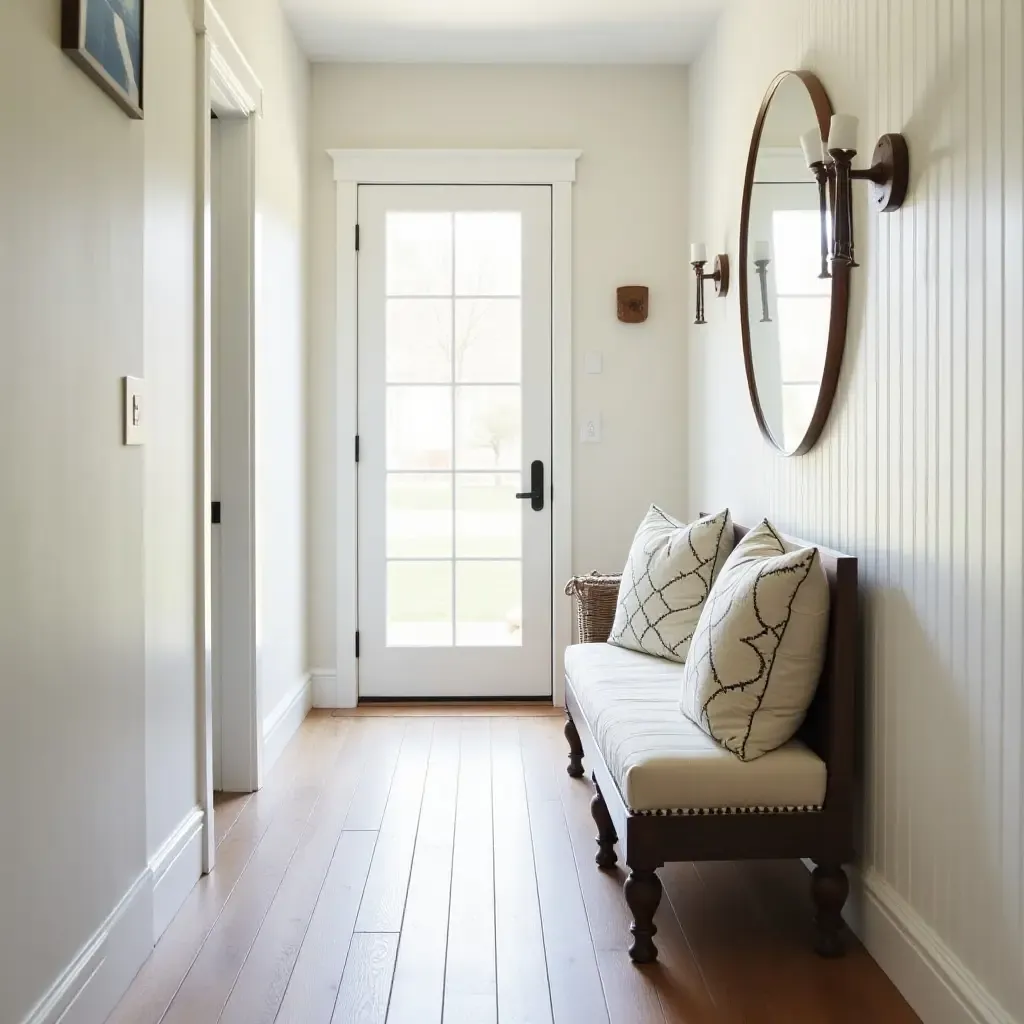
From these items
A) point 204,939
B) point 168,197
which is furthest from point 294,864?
point 168,197

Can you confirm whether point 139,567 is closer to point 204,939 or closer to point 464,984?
point 204,939

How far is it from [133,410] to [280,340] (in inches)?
62.6

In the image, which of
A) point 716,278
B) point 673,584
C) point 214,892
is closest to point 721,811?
point 673,584

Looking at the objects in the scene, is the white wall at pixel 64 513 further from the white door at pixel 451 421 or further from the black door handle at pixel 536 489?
the black door handle at pixel 536 489

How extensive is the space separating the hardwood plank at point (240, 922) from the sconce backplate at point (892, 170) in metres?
2.02

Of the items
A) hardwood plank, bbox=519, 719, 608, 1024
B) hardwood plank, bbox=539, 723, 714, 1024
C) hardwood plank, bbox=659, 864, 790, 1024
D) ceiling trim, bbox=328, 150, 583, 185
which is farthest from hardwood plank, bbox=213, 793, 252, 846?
ceiling trim, bbox=328, 150, 583, 185

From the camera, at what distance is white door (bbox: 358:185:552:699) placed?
4133mm

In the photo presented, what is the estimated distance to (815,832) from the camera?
207 cm

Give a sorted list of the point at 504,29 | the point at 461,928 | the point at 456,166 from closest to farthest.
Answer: the point at 461,928 → the point at 504,29 → the point at 456,166

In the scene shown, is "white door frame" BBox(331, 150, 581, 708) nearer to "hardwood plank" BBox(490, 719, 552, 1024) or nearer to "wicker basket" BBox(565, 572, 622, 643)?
"wicker basket" BBox(565, 572, 622, 643)

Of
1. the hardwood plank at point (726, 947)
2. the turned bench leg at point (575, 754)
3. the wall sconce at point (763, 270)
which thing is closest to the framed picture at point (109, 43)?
the wall sconce at point (763, 270)

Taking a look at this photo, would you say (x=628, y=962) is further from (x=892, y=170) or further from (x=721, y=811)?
(x=892, y=170)

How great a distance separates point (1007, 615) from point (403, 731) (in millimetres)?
2590

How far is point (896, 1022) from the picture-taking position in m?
1.82
